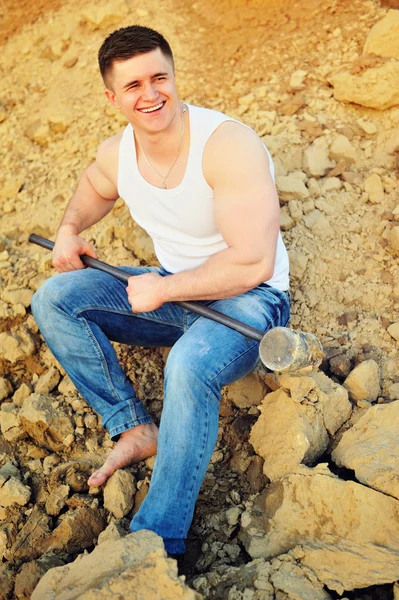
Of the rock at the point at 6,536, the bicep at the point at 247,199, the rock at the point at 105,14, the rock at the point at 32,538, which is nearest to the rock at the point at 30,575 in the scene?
the rock at the point at 32,538

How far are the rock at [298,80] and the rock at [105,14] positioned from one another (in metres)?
1.43

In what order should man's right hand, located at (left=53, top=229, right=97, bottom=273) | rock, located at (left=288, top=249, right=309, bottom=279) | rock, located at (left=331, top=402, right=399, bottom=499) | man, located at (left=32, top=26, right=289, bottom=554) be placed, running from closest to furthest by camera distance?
1. rock, located at (left=331, top=402, right=399, bottom=499)
2. man, located at (left=32, top=26, right=289, bottom=554)
3. man's right hand, located at (left=53, top=229, right=97, bottom=273)
4. rock, located at (left=288, top=249, right=309, bottom=279)

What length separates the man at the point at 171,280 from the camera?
235 cm

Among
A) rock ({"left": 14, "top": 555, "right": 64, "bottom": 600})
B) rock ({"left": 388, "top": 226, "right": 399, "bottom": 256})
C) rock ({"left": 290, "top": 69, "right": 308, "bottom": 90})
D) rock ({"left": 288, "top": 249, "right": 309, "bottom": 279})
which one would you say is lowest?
rock ({"left": 14, "top": 555, "right": 64, "bottom": 600})

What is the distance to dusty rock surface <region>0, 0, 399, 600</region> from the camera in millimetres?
2279

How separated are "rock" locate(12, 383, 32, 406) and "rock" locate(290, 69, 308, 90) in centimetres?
244

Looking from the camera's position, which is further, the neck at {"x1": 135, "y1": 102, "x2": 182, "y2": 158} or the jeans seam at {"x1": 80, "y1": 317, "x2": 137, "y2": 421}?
the jeans seam at {"x1": 80, "y1": 317, "x2": 137, "y2": 421}

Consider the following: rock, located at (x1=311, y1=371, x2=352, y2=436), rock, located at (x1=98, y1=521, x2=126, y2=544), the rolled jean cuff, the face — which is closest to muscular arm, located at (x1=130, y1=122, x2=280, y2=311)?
the face

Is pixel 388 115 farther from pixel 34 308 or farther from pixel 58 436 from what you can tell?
pixel 58 436

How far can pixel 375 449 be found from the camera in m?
2.36

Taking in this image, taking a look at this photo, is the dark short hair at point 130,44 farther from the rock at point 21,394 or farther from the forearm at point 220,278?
the rock at point 21,394

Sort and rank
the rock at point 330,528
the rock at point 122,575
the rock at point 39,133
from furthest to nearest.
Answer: the rock at point 39,133 → the rock at point 330,528 → the rock at point 122,575

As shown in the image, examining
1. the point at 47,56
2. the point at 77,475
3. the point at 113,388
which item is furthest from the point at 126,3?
the point at 77,475

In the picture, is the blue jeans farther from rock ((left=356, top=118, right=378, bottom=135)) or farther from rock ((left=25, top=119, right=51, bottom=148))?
rock ((left=25, top=119, right=51, bottom=148))
